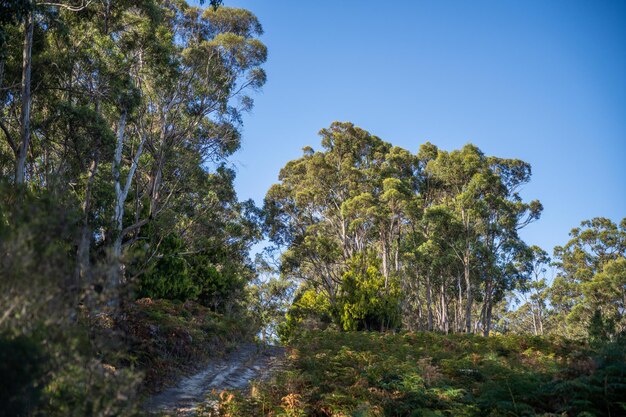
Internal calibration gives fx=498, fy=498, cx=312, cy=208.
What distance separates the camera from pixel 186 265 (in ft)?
66.9

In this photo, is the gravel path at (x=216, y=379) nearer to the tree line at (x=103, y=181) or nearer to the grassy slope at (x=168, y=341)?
the grassy slope at (x=168, y=341)

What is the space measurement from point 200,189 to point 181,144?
2.19 m

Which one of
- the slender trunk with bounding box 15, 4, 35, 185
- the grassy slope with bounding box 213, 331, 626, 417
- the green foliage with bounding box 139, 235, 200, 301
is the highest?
the slender trunk with bounding box 15, 4, 35, 185

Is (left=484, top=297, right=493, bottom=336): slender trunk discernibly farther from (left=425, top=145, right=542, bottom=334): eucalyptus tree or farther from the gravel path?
the gravel path

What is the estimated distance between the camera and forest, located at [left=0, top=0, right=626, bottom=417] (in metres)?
3.97

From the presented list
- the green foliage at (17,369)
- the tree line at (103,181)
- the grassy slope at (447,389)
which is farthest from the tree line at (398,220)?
the green foliage at (17,369)

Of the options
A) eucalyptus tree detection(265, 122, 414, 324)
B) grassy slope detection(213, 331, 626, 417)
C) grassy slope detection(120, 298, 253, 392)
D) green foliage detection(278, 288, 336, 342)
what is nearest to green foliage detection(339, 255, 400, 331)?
green foliage detection(278, 288, 336, 342)

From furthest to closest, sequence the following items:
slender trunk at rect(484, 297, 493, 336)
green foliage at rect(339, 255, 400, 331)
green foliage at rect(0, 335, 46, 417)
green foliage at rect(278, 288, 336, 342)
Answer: slender trunk at rect(484, 297, 493, 336) < green foliage at rect(278, 288, 336, 342) < green foliage at rect(339, 255, 400, 331) < green foliage at rect(0, 335, 46, 417)

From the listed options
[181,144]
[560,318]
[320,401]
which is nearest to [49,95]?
[181,144]

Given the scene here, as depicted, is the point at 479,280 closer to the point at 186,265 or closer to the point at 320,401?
the point at 186,265

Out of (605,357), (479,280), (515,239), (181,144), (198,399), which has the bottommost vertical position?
(198,399)

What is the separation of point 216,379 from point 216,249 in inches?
549

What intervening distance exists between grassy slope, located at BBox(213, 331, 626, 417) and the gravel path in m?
1.06

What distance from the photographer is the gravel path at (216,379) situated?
319 inches
